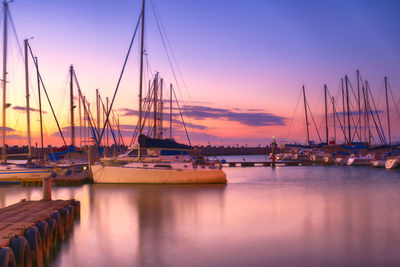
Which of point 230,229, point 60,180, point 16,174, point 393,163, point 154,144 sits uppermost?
point 154,144

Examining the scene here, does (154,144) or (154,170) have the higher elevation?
(154,144)

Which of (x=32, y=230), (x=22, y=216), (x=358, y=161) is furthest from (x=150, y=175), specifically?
(x=358, y=161)

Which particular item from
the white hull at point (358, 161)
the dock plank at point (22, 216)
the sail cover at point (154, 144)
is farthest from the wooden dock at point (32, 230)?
the white hull at point (358, 161)

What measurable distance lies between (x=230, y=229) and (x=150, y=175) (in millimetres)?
16981

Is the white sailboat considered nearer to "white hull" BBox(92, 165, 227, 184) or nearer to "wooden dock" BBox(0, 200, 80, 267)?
"white hull" BBox(92, 165, 227, 184)

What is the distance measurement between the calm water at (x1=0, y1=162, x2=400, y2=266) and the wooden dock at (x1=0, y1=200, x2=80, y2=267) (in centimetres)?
64

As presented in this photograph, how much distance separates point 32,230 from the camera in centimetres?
980

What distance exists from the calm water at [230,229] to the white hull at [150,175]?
2.91m

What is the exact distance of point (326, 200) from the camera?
26.5 meters

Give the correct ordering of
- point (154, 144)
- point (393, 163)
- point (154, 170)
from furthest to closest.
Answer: point (393, 163) → point (154, 144) → point (154, 170)

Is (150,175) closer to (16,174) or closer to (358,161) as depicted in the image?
(16,174)

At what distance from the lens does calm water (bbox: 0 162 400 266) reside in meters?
11.9

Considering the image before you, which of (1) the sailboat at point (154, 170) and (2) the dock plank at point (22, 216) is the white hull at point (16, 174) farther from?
(2) the dock plank at point (22, 216)

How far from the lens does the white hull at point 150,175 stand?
32.4 m
